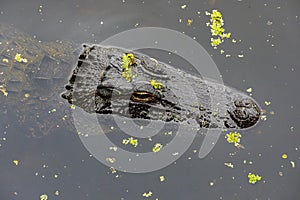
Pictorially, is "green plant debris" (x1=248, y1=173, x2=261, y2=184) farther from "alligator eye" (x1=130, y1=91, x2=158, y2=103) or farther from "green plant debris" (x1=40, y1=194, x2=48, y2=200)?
"green plant debris" (x1=40, y1=194, x2=48, y2=200)

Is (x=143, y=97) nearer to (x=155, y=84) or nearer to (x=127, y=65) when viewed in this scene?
(x=155, y=84)

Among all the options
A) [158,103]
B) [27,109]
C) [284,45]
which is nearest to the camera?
[158,103]

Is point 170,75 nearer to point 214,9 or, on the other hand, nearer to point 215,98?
point 215,98

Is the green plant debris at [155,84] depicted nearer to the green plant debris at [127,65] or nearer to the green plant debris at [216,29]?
the green plant debris at [127,65]

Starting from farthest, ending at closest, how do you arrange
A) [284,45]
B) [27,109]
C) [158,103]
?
1. [284,45]
2. [27,109]
3. [158,103]

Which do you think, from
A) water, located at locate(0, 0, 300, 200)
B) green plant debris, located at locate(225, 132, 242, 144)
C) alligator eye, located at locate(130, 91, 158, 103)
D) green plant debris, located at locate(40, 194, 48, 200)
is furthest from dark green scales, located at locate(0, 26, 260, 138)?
green plant debris, located at locate(40, 194, 48, 200)

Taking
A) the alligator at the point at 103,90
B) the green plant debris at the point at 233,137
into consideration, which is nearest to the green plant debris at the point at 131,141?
the alligator at the point at 103,90

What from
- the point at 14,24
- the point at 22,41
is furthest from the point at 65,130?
the point at 14,24

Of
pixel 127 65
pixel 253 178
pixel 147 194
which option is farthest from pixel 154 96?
pixel 253 178
